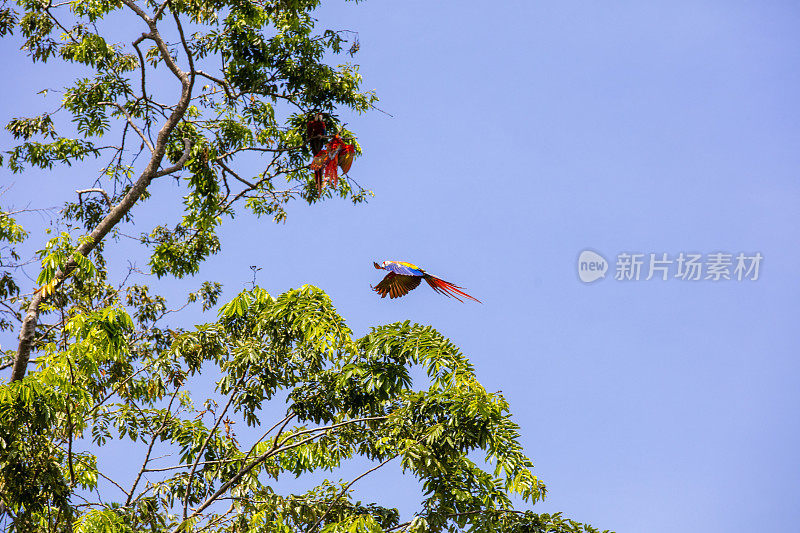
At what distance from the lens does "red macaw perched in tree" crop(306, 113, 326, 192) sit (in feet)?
33.5

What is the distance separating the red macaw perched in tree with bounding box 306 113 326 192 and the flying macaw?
11.3ft

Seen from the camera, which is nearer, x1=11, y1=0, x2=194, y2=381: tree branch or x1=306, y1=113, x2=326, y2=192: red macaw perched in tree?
x1=11, y1=0, x2=194, y2=381: tree branch

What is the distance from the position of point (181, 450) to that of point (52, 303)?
9.02 feet

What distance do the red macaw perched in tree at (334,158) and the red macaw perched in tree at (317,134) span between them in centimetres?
6

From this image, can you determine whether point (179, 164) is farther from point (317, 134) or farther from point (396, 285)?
point (396, 285)

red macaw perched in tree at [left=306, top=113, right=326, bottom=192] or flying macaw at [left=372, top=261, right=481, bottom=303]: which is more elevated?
red macaw perched in tree at [left=306, top=113, right=326, bottom=192]

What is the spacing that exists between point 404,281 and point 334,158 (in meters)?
3.39

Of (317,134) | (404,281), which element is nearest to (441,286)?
(404,281)

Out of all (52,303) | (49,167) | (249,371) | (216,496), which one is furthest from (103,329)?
(49,167)

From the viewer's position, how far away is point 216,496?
21.3 feet

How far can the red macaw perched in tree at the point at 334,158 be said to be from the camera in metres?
9.98

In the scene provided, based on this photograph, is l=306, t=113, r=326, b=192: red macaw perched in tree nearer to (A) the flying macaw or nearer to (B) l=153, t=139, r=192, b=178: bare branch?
(B) l=153, t=139, r=192, b=178: bare branch

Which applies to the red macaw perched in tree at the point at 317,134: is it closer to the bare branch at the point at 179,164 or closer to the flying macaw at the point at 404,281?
the bare branch at the point at 179,164

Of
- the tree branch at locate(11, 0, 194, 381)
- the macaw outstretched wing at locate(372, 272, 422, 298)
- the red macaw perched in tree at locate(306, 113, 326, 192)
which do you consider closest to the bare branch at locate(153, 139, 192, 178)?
the tree branch at locate(11, 0, 194, 381)
